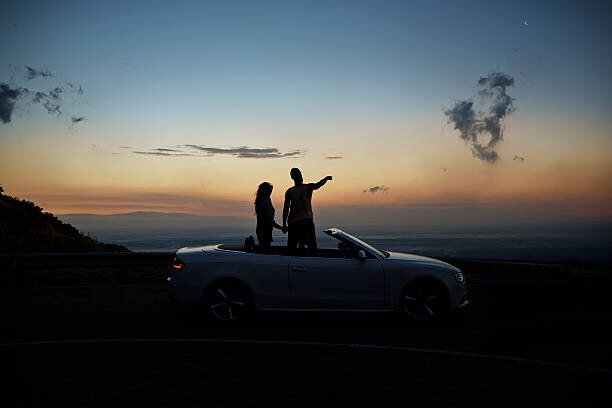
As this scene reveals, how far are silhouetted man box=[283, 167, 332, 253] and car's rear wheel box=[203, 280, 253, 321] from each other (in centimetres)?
Result: 147

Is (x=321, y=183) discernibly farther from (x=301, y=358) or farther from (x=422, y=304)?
(x=301, y=358)

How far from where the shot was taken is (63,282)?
14.6 meters

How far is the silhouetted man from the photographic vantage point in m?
9.70

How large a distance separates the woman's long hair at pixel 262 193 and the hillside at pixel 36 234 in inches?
501

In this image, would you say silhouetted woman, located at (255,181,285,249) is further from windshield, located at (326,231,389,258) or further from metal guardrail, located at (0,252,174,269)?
metal guardrail, located at (0,252,174,269)

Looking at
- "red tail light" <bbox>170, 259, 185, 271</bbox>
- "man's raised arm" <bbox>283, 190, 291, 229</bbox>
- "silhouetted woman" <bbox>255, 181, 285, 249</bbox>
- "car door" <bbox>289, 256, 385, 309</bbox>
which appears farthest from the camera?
"silhouetted woman" <bbox>255, 181, 285, 249</bbox>

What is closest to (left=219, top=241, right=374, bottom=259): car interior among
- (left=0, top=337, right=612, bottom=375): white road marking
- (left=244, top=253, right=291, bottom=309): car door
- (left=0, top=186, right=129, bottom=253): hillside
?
(left=244, top=253, right=291, bottom=309): car door

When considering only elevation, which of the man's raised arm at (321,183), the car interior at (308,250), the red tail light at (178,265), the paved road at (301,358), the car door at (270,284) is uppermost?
the man's raised arm at (321,183)

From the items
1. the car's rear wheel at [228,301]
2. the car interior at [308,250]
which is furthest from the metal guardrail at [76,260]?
the car's rear wheel at [228,301]

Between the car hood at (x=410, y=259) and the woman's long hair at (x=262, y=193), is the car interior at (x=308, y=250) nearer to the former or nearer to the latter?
the car hood at (x=410, y=259)

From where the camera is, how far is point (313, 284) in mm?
8344

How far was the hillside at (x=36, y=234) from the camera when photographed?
820 inches

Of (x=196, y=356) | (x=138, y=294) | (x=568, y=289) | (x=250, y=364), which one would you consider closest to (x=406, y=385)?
(x=250, y=364)

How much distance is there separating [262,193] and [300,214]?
4.06 ft
